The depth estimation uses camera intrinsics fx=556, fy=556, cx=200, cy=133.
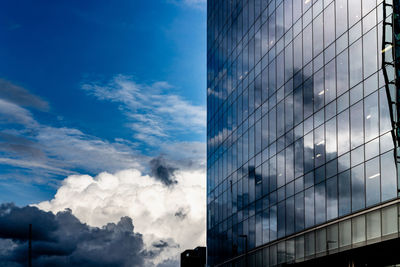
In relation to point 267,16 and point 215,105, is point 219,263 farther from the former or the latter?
point 267,16

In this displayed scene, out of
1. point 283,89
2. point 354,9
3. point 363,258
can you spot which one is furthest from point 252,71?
point 363,258

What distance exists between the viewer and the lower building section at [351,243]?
109 feet

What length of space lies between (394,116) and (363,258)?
36.5 ft

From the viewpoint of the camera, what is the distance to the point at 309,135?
44.7 m

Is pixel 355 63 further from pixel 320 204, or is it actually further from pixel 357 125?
pixel 320 204

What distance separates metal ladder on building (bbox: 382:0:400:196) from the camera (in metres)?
32.6

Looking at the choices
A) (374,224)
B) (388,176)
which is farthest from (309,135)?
(388,176)

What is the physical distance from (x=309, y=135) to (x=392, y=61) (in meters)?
12.4

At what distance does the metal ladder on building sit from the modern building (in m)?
0.06

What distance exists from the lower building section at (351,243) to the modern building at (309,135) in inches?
3.4

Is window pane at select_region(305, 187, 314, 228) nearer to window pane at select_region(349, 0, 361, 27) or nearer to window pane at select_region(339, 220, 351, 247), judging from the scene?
window pane at select_region(339, 220, 351, 247)

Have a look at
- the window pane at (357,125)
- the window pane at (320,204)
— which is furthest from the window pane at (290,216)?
the window pane at (357,125)

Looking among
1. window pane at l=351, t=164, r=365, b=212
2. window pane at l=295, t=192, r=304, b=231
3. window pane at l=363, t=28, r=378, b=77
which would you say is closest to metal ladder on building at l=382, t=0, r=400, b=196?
window pane at l=363, t=28, r=378, b=77

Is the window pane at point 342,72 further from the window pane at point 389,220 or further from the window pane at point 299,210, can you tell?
the window pane at point 299,210
